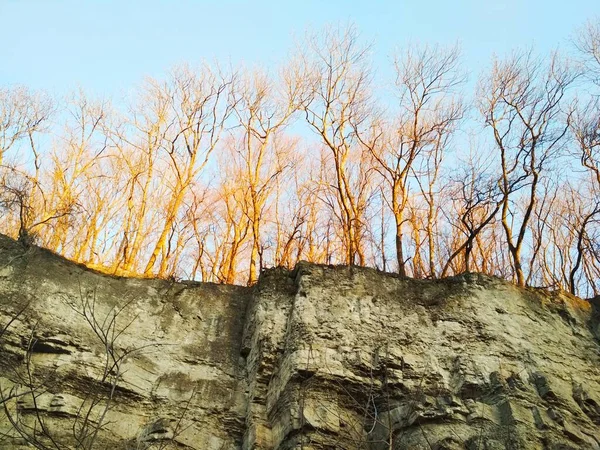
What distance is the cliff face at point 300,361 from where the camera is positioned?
7.50 m

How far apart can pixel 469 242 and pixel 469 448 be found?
14.5 ft

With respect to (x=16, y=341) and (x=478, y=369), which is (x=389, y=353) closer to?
(x=478, y=369)

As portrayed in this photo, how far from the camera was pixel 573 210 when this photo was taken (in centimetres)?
1488

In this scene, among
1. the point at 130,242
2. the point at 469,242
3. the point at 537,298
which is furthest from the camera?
the point at 130,242

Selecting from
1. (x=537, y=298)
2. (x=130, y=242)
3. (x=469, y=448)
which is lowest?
(x=469, y=448)

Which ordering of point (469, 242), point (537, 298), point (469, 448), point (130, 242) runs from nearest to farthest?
point (469, 448) → point (537, 298) → point (469, 242) → point (130, 242)

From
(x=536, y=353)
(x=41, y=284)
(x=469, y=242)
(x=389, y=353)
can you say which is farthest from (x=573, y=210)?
(x=41, y=284)

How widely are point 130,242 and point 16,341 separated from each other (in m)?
4.39

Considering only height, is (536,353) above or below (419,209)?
below

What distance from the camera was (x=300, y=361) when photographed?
809cm

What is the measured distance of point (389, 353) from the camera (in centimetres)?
848

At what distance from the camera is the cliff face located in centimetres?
750

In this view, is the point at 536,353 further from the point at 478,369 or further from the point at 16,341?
the point at 16,341

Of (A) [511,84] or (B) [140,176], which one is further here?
(B) [140,176]
